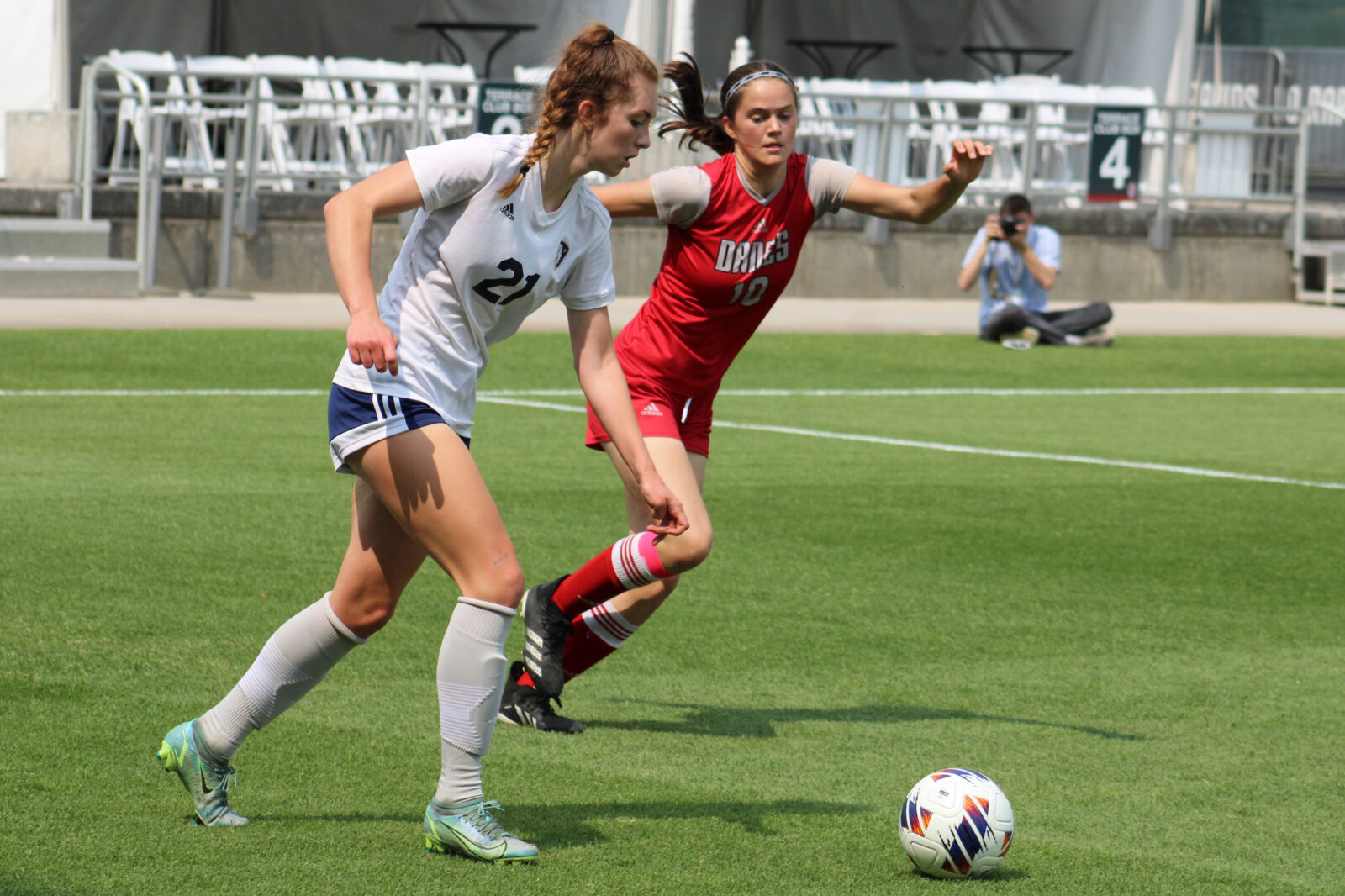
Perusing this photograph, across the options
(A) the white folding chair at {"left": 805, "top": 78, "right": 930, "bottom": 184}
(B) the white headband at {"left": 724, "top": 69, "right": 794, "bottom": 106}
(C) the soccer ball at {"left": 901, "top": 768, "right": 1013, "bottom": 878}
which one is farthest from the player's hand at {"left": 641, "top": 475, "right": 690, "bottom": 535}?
(A) the white folding chair at {"left": 805, "top": 78, "right": 930, "bottom": 184}

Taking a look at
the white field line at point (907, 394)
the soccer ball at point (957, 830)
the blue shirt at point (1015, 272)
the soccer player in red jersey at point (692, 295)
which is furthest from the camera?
the blue shirt at point (1015, 272)

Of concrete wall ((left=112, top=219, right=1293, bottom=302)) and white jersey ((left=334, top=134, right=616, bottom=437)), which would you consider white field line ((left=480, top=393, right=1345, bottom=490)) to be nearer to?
concrete wall ((left=112, top=219, right=1293, bottom=302))

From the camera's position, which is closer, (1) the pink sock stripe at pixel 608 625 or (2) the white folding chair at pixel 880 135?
(1) the pink sock stripe at pixel 608 625

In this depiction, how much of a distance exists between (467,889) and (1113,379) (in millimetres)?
13500

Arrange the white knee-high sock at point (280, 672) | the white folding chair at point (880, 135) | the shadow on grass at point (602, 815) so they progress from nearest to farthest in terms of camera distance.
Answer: the white knee-high sock at point (280, 672)
the shadow on grass at point (602, 815)
the white folding chair at point (880, 135)

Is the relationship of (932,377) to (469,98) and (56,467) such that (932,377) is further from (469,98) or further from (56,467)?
(56,467)

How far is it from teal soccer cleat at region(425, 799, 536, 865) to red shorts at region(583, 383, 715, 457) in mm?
1817

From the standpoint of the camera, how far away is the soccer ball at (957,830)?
4484mm

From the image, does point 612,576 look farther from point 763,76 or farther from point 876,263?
point 876,263

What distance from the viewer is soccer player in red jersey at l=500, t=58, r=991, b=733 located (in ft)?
19.3

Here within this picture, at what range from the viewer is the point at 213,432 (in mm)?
11883

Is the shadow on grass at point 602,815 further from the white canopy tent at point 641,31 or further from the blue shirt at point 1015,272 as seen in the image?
the white canopy tent at point 641,31

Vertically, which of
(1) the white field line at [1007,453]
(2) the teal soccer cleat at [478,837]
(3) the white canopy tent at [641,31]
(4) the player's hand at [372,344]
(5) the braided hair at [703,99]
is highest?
(3) the white canopy tent at [641,31]

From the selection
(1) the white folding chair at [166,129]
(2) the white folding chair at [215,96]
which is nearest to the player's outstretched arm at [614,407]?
(2) the white folding chair at [215,96]
